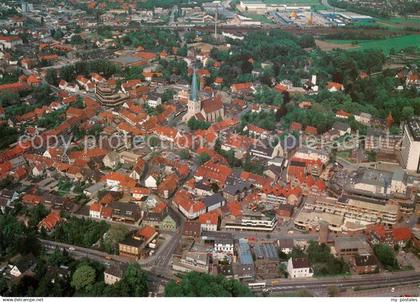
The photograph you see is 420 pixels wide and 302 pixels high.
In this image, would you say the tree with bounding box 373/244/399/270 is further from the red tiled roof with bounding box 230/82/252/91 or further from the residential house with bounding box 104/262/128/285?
the red tiled roof with bounding box 230/82/252/91

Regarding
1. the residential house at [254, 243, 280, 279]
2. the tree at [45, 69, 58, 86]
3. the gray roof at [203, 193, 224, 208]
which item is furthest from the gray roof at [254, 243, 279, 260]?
the tree at [45, 69, 58, 86]

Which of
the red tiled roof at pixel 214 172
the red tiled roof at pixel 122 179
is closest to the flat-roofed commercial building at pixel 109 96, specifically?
the red tiled roof at pixel 122 179

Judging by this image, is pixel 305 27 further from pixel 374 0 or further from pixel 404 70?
pixel 404 70

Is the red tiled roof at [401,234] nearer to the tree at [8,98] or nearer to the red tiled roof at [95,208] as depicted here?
the red tiled roof at [95,208]

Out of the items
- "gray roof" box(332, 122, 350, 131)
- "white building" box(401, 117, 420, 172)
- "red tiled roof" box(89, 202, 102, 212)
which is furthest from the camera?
"gray roof" box(332, 122, 350, 131)

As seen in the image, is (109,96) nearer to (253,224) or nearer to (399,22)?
(253,224)

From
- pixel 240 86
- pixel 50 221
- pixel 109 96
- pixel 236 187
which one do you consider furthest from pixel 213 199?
pixel 240 86
